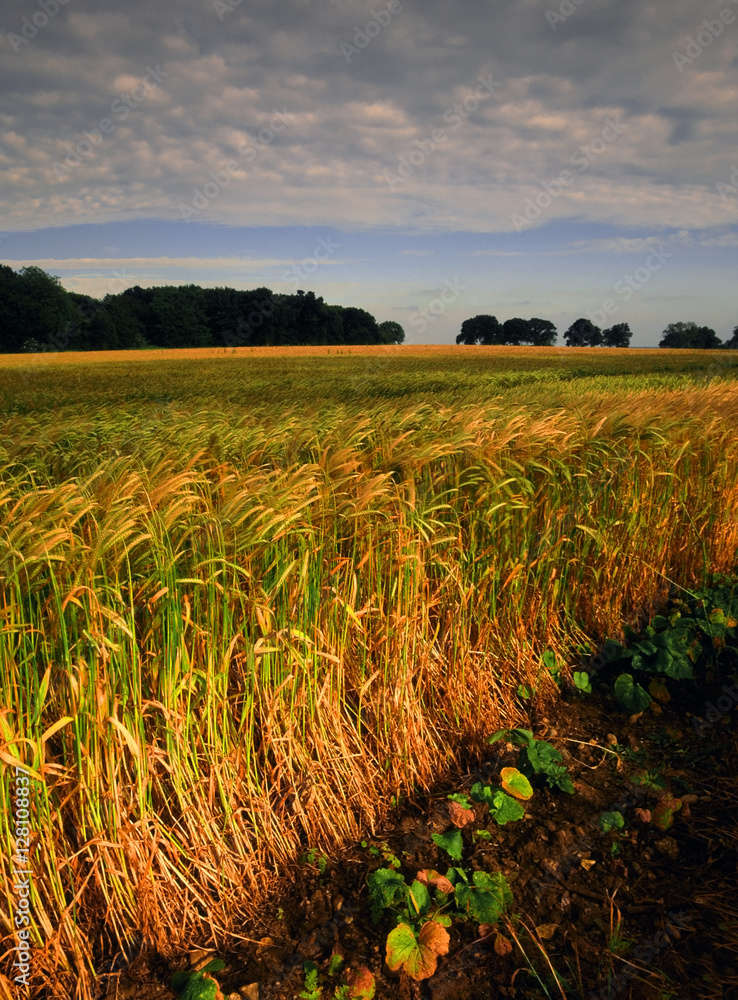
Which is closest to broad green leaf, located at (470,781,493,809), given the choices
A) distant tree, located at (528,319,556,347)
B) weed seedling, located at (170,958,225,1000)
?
weed seedling, located at (170,958,225,1000)

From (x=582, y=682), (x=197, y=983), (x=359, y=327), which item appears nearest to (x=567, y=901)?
(x=197, y=983)

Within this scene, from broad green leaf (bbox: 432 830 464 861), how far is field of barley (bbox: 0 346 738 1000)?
1.03 feet

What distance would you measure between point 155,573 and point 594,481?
2837mm

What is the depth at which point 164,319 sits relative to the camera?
72.2m

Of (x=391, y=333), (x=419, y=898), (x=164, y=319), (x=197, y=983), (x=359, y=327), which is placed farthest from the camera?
(x=391, y=333)

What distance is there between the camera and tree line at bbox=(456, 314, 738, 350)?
309 ft

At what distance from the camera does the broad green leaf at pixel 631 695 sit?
3.16 meters

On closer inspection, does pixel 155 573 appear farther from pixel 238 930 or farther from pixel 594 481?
pixel 594 481

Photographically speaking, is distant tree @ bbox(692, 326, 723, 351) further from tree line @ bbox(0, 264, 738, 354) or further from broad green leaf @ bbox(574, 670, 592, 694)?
broad green leaf @ bbox(574, 670, 592, 694)

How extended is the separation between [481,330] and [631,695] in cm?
10682

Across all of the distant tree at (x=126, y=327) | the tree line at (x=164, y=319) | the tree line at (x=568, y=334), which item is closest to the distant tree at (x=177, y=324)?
the tree line at (x=164, y=319)

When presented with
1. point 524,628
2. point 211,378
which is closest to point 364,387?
point 211,378

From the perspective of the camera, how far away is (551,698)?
133 inches

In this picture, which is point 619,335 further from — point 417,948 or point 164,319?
point 417,948
